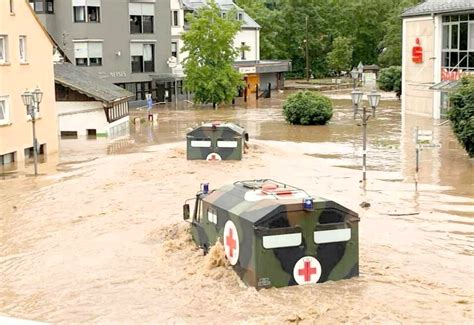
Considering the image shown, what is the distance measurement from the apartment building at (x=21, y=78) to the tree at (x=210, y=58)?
26214mm

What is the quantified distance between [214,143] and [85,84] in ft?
54.7

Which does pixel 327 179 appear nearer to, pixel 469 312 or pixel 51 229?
pixel 51 229

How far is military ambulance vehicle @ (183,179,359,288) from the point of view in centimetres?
1204

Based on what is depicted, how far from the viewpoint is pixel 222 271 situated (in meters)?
13.3

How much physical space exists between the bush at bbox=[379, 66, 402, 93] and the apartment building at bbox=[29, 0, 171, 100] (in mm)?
20581

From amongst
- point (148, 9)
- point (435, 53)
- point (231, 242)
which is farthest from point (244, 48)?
point (231, 242)

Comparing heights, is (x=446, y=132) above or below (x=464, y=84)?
below

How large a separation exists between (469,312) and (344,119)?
39657 mm

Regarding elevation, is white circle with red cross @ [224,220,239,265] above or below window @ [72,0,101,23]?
below

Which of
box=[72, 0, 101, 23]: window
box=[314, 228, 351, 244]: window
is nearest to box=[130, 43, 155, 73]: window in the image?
box=[72, 0, 101, 23]: window

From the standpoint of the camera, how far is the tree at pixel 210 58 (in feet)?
204

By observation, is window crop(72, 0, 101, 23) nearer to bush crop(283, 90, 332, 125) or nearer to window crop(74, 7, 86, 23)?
window crop(74, 7, 86, 23)

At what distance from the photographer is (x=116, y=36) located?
62312mm

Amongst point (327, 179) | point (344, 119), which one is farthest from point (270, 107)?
point (327, 179)
